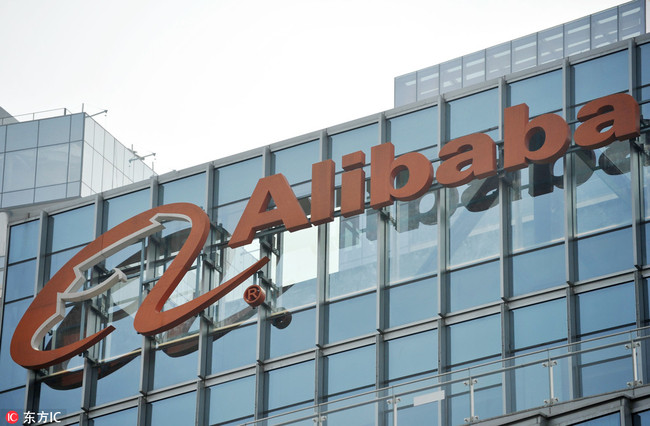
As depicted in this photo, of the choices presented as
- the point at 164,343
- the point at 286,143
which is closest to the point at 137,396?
the point at 164,343

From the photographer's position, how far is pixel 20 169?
69938mm

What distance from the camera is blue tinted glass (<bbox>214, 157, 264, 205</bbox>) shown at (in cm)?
3400

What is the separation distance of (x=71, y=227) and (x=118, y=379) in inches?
200

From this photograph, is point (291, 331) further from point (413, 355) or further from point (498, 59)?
point (498, 59)

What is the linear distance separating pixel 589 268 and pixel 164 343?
1103cm

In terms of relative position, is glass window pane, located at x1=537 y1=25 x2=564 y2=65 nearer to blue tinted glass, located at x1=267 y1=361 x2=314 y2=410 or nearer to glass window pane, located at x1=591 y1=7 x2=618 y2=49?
glass window pane, located at x1=591 y1=7 x2=618 y2=49

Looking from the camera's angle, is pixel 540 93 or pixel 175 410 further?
pixel 175 410

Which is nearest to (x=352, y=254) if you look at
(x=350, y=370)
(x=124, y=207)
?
(x=350, y=370)

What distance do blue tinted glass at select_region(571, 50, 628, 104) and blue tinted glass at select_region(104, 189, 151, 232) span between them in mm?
12048

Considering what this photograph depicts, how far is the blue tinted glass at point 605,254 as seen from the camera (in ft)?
93.8

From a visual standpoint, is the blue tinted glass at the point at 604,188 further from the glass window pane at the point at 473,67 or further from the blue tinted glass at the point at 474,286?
the glass window pane at the point at 473,67

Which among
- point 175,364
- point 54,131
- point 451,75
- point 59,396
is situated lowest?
point 59,396

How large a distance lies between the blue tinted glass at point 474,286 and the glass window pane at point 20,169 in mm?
43496

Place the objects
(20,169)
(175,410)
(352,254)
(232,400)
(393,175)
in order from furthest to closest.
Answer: (20,169) < (175,410) < (232,400) < (352,254) < (393,175)
